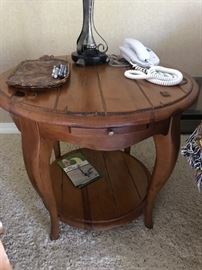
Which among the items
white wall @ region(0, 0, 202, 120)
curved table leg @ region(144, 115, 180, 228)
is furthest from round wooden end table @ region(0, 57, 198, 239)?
white wall @ region(0, 0, 202, 120)

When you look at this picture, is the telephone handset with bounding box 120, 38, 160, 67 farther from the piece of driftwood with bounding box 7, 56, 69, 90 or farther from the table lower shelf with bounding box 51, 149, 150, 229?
the table lower shelf with bounding box 51, 149, 150, 229

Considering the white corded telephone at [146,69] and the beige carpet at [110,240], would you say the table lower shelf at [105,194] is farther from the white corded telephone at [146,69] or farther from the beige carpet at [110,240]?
the white corded telephone at [146,69]

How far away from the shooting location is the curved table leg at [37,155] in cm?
81

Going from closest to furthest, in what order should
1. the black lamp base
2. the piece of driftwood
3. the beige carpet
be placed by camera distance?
the piece of driftwood, the beige carpet, the black lamp base

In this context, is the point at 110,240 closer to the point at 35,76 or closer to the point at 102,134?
the point at 102,134

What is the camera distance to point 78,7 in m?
1.45

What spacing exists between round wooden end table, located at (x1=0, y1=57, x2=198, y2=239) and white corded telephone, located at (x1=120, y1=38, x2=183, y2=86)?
2cm

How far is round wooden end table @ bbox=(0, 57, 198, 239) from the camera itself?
0.75 m

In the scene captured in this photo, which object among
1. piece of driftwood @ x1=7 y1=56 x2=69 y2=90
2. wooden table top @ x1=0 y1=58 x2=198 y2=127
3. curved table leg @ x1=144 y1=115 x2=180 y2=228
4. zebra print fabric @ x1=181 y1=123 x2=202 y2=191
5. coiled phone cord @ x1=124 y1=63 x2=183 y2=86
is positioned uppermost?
coiled phone cord @ x1=124 y1=63 x2=183 y2=86

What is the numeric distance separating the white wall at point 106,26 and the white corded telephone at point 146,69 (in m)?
0.44

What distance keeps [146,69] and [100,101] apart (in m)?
0.30

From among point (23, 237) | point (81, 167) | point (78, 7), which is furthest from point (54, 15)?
point (23, 237)

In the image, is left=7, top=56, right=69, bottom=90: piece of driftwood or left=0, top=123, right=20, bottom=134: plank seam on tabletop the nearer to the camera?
left=7, top=56, right=69, bottom=90: piece of driftwood

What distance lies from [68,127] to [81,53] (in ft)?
1.59
